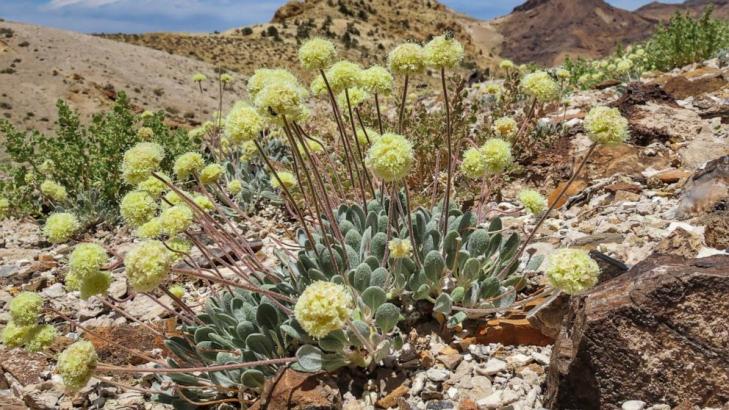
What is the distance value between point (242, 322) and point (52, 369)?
2.04 metres

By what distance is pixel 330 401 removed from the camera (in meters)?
2.86

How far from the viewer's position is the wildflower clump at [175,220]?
126 inches

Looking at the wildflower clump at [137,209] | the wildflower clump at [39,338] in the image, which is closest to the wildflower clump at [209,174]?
the wildflower clump at [137,209]

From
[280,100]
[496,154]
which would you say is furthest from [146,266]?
[496,154]

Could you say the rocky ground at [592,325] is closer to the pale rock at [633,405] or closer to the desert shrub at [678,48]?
the pale rock at [633,405]

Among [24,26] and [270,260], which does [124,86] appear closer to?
[24,26]

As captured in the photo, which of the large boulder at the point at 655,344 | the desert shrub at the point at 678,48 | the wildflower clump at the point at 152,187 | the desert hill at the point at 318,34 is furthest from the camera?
the desert hill at the point at 318,34

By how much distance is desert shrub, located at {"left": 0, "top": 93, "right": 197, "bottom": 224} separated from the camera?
7.58 metres

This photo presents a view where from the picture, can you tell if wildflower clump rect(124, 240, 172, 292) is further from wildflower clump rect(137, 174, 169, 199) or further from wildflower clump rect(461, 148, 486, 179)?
wildflower clump rect(461, 148, 486, 179)

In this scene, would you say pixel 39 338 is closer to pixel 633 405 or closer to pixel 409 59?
pixel 409 59

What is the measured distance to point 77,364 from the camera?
2619 millimetres

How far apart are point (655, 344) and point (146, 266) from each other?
7.99 ft

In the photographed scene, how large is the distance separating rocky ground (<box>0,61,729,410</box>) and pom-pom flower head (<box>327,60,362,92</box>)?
65.4 inches

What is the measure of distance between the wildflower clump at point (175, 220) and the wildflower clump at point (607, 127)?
238 centimetres
